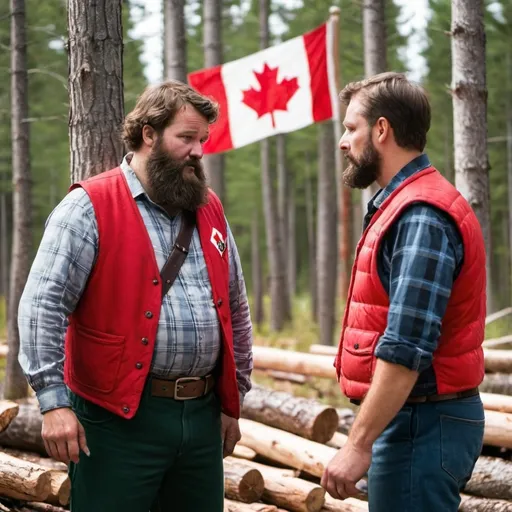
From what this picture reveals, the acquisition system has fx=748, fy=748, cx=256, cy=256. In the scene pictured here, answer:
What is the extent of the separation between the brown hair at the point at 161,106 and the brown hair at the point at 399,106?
93 centimetres

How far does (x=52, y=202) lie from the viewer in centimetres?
3297

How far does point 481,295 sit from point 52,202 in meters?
31.7

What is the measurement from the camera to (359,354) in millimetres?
3023

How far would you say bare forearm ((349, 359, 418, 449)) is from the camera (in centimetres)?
276

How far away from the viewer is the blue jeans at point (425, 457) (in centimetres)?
289

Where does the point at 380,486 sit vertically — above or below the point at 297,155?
below

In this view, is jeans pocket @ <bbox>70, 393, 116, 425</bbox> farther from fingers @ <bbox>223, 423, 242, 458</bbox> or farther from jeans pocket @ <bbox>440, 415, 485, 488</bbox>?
jeans pocket @ <bbox>440, 415, 485, 488</bbox>

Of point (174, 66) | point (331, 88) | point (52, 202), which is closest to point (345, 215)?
point (331, 88)

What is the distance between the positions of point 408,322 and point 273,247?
15.5 metres

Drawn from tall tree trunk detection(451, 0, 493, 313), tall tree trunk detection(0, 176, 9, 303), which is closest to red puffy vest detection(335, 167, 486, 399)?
tall tree trunk detection(451, 0, 493, 313)

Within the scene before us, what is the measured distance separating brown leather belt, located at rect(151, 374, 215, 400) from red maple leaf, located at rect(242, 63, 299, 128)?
25.0 feet

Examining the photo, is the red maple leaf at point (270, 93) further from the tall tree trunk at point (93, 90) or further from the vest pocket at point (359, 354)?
the vest pocket at point (359, 354)

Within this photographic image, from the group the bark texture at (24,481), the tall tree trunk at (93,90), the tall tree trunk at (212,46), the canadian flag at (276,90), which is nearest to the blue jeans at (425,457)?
the bark texture at (24,481)

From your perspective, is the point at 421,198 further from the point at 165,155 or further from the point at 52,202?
the point at 52,202
